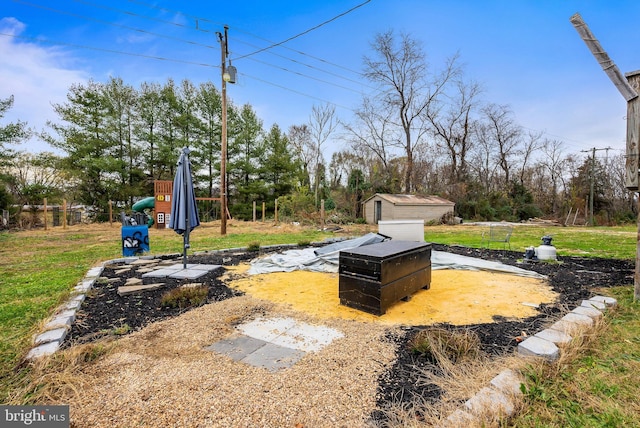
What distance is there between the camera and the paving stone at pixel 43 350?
2.25 meters

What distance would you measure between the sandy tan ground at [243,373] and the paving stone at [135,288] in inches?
49.6

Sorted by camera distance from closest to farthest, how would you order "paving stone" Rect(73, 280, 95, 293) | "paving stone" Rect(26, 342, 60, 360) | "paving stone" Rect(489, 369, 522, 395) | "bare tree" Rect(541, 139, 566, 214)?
1. "paving stone" Rect(489, 369, 522, 395)
2. "paving stone" Rect(26, 342, 60, 360)
3. "paving stone" Rect(73, 280, 95, 293)
4. "bare tree" Rect(541, 139, 566, 214)

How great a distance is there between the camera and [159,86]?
20250mm

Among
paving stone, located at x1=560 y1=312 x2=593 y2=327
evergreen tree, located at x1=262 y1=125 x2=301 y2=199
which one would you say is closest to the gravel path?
paving stone, located at x1=560 y1=312 x2=593 y2=327

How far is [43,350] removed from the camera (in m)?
2.34

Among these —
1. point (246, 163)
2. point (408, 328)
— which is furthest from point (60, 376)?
point (246, 163)

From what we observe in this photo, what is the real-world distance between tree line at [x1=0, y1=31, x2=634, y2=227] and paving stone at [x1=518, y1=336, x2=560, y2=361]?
591 inches

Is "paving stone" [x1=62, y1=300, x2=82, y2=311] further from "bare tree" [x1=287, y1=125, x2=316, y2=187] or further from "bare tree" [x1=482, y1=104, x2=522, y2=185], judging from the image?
"bare tree" [x1=482, y1=104, x2=522, y2=185]

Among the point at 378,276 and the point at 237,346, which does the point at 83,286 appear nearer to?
the point at 237,346

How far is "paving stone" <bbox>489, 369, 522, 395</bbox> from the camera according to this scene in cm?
177

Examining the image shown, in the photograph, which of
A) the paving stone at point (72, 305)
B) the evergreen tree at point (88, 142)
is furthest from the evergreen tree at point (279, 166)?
the paving stone at point (72, 305)

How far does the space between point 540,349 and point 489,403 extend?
901 millimetres

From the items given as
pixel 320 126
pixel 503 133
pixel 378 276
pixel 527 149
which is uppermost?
pixel 503 133

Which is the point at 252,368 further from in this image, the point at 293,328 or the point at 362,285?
the point at 362,285
